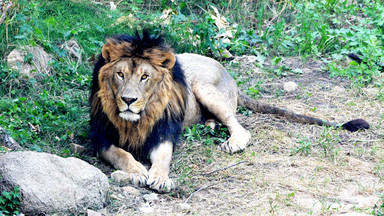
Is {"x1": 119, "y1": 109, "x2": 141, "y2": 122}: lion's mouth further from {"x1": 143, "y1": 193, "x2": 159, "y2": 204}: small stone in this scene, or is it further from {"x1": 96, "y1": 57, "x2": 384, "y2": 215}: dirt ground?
{"x1": 143, "y1": 193, "x2": 159, "y2": 204}: small stone

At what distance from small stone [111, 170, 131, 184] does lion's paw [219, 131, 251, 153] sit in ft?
4.08

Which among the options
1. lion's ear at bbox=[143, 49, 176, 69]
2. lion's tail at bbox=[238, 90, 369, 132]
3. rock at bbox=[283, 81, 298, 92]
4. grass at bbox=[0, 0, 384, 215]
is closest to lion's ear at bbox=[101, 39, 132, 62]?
lion's ear at bbox=[143, 49, 176, 69]

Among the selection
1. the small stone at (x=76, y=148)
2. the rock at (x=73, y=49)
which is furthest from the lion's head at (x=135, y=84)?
the rock at (x=73, y=49)

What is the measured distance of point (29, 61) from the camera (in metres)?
6.50

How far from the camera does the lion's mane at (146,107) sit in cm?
479

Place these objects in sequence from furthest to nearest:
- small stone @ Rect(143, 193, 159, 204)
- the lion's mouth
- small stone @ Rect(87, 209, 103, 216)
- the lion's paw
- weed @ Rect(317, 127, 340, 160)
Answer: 1. the lion's paw
2. weed @ Rect(317, 127, 340, 160)
3. the lion's mouth
4. small stone @ Rect(143, 193, 159, 204)
5. small stone @ Rect(87, 209, 103, 216)

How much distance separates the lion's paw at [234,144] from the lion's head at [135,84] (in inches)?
30.5

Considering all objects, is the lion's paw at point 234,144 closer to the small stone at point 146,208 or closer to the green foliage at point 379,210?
the small stone at point 146,208

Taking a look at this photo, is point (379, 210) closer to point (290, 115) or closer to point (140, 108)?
point (140, 108)

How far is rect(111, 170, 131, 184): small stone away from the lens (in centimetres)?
447

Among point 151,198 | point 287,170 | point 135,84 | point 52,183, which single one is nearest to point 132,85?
point 135,84

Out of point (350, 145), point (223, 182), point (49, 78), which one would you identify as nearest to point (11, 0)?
point (49, 78)

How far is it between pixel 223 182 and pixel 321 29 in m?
4.46

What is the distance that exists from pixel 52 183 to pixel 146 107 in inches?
52.4
